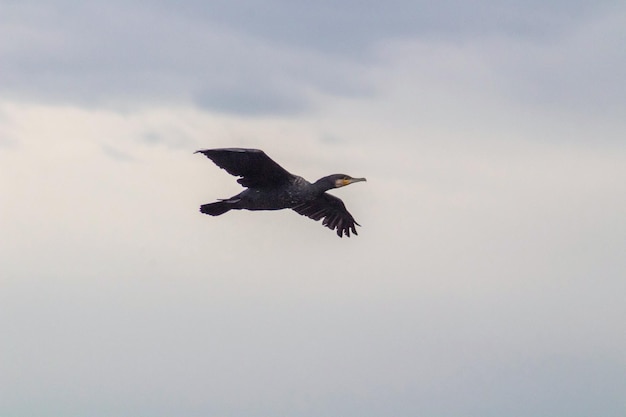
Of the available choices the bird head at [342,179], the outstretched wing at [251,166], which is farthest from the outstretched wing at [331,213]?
the outstretched wing at [251,166]

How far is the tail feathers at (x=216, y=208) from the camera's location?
22.8 metres

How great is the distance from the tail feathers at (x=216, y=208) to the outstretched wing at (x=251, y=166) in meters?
0.58

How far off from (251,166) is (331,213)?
4.74 m

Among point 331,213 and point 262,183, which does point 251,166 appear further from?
point 331,213

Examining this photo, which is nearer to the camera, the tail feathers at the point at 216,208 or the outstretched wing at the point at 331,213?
the tail feathers at the point at 216,208

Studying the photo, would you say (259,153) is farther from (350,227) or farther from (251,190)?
(350,227)

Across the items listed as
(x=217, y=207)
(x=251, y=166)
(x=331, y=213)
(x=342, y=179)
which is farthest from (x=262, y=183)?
(x=331, y=213)

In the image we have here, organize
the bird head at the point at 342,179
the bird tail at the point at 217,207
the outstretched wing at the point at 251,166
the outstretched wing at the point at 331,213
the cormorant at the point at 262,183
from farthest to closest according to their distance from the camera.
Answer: the outstretched wing at the point at 331,213 → the bird head at the point at 342,179 → the bird tail at the point at 217,207 → the cormorant at the point at 262,183 → the outstretched wing at the point at 251,166

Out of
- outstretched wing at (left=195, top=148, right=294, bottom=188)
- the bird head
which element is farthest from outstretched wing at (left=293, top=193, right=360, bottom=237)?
outstretched wing at (left=195, top=148, right=294, bottom=188)

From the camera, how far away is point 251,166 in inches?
869

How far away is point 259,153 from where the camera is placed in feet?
70.6

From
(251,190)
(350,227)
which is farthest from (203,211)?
(350,227)

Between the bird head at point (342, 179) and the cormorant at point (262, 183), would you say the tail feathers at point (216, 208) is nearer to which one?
the cormorant at point (262, 183)

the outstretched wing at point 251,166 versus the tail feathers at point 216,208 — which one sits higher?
the outstretched wing at point 251,166
